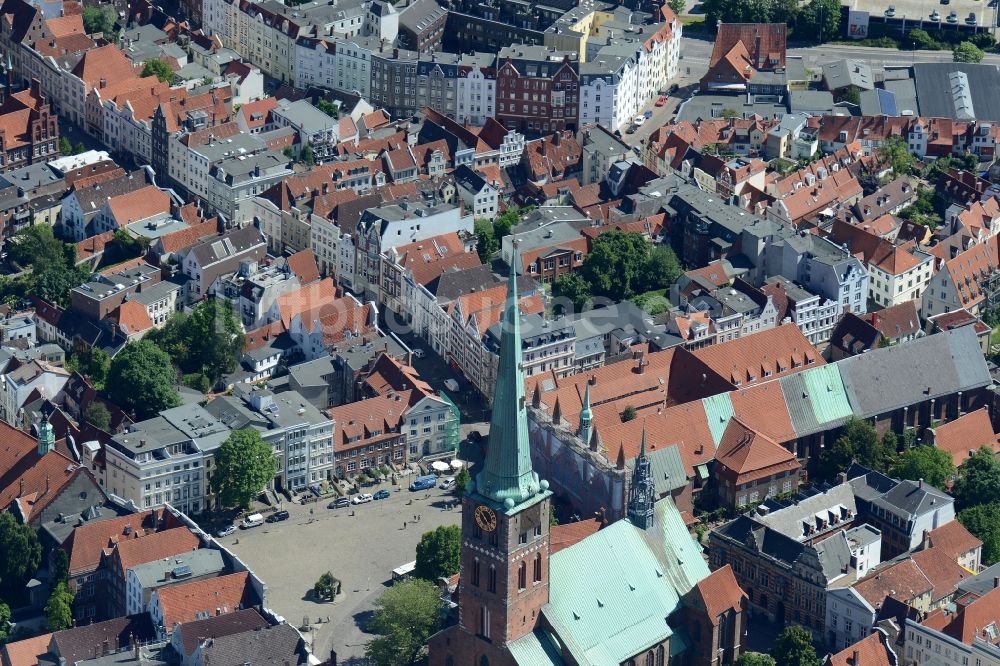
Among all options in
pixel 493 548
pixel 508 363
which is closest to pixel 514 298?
pixel 508 363

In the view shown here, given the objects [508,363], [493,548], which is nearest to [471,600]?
[493,548]

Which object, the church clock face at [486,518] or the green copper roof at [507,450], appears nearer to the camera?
the green copper roof at [507,450]

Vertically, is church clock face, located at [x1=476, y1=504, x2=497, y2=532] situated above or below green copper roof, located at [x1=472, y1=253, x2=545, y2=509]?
below

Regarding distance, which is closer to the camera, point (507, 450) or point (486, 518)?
point (486, 518)

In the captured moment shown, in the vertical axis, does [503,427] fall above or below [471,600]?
above

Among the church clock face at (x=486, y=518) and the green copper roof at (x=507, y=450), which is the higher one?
the green copper roof at (x=507, y=450)

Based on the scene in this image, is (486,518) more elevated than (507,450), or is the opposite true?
(507,450)

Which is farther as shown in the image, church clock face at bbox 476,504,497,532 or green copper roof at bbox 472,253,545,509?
church clock face at bbox 476,504,497,532

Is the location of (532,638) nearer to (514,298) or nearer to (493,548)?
(493,548)
